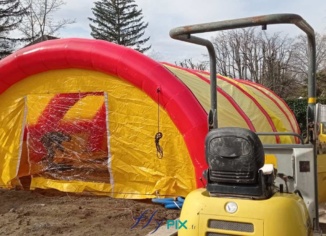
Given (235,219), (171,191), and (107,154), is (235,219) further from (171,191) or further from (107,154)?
(107,154)

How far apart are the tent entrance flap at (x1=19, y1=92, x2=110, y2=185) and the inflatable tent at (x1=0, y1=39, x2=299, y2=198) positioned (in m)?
0.02

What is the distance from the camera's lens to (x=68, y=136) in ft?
28.5

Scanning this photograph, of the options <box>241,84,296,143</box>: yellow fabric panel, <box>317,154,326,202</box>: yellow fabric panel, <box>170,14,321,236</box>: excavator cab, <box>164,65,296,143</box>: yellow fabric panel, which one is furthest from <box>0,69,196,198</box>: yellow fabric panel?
<box>170,14,321,236</box>: excavator cab

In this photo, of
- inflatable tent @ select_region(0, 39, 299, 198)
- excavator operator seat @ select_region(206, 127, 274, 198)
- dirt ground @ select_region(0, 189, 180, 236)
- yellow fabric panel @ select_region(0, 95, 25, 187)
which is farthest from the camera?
yellow fabric panel @ select_region(0, 95, 25, 187)

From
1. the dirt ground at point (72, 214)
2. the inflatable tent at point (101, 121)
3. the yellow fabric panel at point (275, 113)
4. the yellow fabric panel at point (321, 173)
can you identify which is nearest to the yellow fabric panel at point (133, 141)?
the inflatable tent at point (101, 121)

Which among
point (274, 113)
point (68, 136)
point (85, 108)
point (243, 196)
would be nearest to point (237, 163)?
point (243, 196)

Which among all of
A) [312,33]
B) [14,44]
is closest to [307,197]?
[312,33]

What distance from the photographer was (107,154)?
842 cm

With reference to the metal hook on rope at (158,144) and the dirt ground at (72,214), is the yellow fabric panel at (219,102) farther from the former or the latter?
the dirt ground at (72,214)

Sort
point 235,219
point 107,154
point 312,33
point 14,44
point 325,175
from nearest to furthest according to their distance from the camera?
point 235,219, point 312,33, point 325,175, point 107,154, point 14,44

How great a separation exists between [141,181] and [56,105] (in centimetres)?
226

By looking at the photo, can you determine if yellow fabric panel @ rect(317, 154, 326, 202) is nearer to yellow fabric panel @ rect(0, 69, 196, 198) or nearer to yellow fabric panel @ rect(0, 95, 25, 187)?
yellow fabric panel @ rect(0, 69, 196, 198)

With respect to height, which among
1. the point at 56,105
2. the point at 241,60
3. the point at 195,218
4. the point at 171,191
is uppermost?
the point at 241,60

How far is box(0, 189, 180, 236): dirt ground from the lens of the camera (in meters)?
6.37
